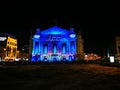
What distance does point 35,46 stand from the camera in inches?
4077

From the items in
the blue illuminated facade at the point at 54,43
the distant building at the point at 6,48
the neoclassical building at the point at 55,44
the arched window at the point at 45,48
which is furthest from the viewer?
the arched window at the point at 45,48

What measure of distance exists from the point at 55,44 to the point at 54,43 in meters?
0.91

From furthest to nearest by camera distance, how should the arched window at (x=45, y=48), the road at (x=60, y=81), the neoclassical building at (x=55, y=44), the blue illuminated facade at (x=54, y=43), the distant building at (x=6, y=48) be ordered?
the arched window at (x=45, y=48) < the distant building at (x=6, y=48) < the neoclassical building at (x=55, y=44) < the blue illuminated facade at (x=54, y=43) < the road at (x=60, y=81)

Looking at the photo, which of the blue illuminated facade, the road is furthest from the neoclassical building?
the road

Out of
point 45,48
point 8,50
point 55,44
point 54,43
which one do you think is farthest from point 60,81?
point 8,50

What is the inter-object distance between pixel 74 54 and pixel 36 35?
86.5 feet

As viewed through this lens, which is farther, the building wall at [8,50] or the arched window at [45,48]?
the arched window at [45,48]

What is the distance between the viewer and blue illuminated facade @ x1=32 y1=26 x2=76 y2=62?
100 m

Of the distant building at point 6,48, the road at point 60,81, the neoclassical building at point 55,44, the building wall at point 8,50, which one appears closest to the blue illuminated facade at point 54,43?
the neoclassical building at point 55,44

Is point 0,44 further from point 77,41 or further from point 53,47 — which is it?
point 77,41

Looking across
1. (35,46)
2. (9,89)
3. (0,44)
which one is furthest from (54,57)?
(9,89)

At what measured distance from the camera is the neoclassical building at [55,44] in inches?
3951

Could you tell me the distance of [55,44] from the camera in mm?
104250

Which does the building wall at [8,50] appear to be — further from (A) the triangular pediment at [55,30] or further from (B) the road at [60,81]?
(B) the road at [60,81]
